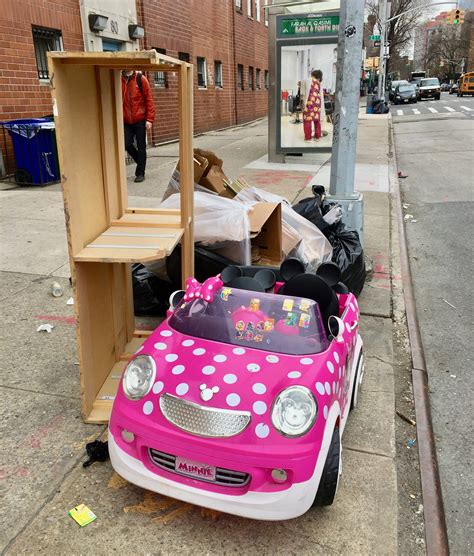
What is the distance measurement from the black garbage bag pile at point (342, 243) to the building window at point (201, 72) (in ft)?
48.7

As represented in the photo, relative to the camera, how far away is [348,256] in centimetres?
479

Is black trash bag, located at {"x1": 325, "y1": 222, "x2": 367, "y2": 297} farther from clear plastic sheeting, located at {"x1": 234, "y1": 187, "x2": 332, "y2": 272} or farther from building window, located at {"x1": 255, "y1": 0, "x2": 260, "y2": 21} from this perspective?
building window, located at {"x1": 255, "y1": 0, "x2": 260, "y2": 21}

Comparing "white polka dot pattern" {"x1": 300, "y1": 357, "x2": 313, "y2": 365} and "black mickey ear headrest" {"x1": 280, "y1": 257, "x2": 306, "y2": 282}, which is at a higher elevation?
"black mickey ear headrest" {"x1": 280, "y1": 257, "x2": 306, "y2": 282}

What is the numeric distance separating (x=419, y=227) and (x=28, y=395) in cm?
629

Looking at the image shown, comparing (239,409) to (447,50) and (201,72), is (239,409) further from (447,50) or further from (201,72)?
(447,50)

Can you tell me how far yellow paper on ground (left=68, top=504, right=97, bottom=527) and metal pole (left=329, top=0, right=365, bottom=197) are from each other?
4.18 meters

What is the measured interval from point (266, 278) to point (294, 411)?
121cm

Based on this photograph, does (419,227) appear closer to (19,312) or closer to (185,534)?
(19,312)

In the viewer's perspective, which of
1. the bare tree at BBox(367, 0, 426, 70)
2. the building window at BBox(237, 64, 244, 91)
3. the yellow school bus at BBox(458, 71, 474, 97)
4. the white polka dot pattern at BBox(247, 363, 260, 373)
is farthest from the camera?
the bare tree at BBox(367, 0, 426, 70)

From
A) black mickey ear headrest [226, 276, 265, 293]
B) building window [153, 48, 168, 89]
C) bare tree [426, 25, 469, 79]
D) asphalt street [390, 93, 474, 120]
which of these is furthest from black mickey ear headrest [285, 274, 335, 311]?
bare tree [426, 25, 469, 79]

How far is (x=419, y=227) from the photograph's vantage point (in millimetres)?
7875

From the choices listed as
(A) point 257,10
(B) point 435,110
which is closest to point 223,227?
(A) point 257,10

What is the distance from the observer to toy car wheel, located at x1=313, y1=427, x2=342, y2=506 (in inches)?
90.7

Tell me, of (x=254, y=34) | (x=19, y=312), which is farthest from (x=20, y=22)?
(x=254, y=34)
